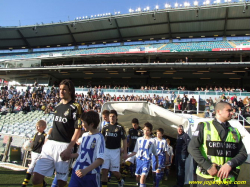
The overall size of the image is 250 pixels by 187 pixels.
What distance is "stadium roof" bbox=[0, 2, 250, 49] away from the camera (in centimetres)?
2848

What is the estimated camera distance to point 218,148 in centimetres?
270

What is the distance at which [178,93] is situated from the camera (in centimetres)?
1789

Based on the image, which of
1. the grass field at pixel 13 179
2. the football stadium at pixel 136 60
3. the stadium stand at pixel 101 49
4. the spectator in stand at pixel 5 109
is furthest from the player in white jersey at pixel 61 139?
the stadium stand at pixel 101 49

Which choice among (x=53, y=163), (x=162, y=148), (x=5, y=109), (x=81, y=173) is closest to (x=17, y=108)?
(x=5, y=109)

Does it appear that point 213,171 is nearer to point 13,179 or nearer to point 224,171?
point 224,171

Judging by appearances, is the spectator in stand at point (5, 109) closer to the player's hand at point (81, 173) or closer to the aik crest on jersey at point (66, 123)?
the aik crest on jersey at point (66, 123)

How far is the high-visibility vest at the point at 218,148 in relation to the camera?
2.69 metres

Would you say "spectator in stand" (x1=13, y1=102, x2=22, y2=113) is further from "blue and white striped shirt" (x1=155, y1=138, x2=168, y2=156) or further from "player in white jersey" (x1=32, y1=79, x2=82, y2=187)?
"player in white jersey" (x1=32, y1=79, x2=82, y2=187)

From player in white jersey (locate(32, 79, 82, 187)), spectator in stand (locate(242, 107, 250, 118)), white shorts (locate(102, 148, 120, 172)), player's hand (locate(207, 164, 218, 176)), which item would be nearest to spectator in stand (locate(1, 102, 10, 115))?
white shorts (locate(102, 148, 120, 172))

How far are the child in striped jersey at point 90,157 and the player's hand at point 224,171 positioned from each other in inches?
59.8

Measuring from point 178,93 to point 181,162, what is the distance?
1148 cm

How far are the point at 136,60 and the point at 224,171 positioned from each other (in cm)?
2809

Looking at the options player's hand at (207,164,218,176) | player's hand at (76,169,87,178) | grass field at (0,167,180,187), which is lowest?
grass field at (0,167,180,187)

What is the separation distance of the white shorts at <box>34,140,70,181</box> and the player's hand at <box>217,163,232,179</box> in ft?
7.56
